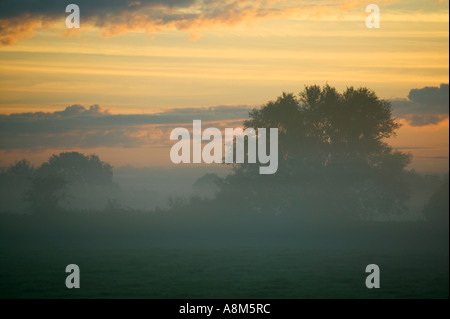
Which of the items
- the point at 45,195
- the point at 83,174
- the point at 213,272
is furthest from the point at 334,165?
the point at 83,174

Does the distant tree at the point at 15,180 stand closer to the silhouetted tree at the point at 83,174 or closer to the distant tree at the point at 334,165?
the silhouetted tree at the point at 83,174

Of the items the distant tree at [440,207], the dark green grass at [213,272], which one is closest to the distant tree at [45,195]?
the dark green grass at [213,272]

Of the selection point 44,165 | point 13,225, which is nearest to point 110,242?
point 13,225

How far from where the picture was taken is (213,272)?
145ft

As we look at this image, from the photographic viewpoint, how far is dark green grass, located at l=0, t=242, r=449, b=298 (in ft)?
117

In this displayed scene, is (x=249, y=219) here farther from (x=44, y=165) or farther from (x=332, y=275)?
(x=44, y=165)

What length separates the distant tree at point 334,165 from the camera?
58625mm

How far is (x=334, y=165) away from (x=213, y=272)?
20198mm

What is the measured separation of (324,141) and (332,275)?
20412 mm

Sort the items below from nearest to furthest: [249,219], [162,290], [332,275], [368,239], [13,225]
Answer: [162,290], [332,275], [368,239], [249,219], [13,225]

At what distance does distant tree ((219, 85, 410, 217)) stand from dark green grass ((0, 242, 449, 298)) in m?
5.65

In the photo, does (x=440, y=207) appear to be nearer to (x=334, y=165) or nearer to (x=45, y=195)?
(x=334, y=165)

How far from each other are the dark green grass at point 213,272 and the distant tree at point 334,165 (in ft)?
18.6
